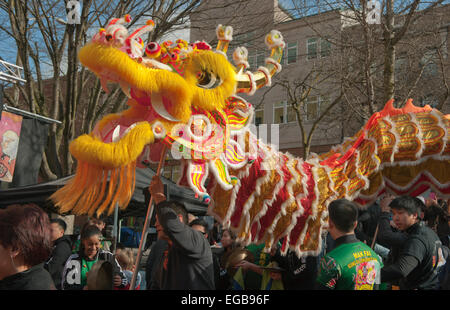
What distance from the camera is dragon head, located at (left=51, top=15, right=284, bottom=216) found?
7.21ft

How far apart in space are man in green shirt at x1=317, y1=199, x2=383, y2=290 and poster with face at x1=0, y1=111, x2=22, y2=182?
5.45 meters

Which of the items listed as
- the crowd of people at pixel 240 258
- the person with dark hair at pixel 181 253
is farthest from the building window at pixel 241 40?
the person with dark hair at pixel 181 253

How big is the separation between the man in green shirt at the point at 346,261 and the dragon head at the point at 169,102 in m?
0.63

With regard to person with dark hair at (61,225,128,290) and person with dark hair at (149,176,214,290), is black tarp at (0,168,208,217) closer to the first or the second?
person with dark hair at (61,225,128,290)

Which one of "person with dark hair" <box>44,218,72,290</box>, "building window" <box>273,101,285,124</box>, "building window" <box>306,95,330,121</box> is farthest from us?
"building window" <box>273,101,285,124</box>

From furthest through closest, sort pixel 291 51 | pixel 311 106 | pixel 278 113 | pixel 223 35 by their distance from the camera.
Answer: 1. pixel 278 113
2. pixel 311 106
3. pixel 291 51
4. pixel 223 35

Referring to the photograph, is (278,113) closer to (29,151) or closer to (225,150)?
(29,151)

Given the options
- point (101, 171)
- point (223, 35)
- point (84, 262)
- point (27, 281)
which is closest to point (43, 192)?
point (84, 262)

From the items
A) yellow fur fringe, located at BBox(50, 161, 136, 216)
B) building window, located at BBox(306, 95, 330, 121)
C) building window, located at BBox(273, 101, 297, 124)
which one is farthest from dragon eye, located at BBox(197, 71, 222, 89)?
building window, located at BBox(273, 101, 297, 124)

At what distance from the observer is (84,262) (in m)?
3.86

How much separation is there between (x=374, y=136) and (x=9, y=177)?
5.51m

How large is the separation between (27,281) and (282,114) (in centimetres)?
1691

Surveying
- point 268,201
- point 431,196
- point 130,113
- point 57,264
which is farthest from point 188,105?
point 431,196

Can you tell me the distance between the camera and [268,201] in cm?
260
